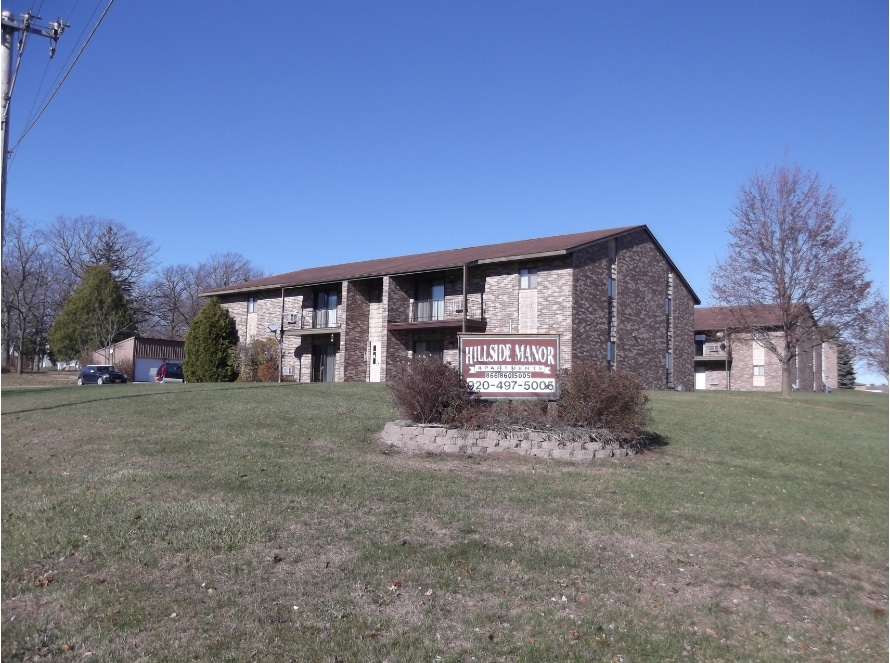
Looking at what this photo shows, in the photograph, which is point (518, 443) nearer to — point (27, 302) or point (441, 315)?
point (441, 315)

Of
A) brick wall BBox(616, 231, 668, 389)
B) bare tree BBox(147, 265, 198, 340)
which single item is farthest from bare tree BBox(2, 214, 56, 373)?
brick wall BBox(616, 231, 668, 389)

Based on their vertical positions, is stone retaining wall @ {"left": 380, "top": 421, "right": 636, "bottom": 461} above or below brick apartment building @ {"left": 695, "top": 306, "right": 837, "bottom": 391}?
below

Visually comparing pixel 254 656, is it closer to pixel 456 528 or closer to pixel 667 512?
pixel 456 528

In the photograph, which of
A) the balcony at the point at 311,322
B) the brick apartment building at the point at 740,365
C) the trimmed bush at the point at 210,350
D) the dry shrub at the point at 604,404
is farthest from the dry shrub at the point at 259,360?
the brick apartment building at the point at 740,365

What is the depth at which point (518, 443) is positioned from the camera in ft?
37.8

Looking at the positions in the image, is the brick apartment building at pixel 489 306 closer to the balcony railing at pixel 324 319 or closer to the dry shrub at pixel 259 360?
the balcony railing at pixel 324 319

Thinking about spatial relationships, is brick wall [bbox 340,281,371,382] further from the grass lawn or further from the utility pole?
the utility pole

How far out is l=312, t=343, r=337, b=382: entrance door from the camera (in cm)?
3472

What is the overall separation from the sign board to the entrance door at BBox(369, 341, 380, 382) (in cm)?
1931

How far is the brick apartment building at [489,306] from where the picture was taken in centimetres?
2730

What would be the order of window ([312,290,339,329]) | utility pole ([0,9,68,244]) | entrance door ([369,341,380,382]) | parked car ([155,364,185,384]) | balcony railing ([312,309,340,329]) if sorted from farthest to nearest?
parked car ([155,364,185,384])
window ([312,290,339,329])
balcony railing ([312,309,340,329])
entrance door ([369,341,380,382])
utility pole ([0,9,68,244])

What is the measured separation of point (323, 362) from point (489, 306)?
34.8 feet

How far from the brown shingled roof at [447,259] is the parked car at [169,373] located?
4.58 m

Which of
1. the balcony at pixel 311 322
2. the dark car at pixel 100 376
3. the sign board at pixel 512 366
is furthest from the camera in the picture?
the dark car at pixel 100 376
